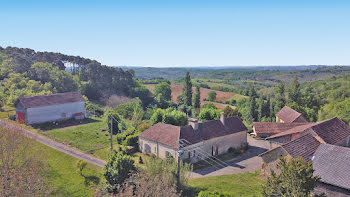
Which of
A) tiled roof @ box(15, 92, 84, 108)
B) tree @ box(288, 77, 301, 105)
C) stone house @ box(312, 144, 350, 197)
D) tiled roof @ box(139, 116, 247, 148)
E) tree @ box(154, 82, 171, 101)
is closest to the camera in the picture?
stone house @ box(312, 144, 350, 197)

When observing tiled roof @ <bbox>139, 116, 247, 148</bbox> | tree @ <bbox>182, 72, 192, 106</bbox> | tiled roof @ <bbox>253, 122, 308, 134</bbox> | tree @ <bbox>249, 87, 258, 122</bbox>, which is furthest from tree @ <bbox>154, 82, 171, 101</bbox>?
tiled roof @ <bbox>139, 116, 247, 148</bbox>

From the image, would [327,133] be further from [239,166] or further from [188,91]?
[188,91]

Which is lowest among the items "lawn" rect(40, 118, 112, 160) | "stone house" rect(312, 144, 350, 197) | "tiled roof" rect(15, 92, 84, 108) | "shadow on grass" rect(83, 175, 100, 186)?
"shadow on grass" rect(83, 175, 100, 186)

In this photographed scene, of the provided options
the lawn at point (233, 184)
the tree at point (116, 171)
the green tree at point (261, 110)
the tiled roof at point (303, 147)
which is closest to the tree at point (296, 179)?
the lawn at point (233, 184)

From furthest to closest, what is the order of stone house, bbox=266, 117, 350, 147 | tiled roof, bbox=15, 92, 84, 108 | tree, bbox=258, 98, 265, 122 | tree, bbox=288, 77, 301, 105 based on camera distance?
tree, bbox=288, 77, 301, 105 < tree, bbox=258, 98, 265, 122 < tiled roof, bbox=15, 92, 84, 108 < stone house, bbox=266, 117, 350, 147

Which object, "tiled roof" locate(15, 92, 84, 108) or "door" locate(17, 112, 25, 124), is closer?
"door" locate(17, 112, 25, 124)

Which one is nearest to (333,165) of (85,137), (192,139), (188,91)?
(192,139)

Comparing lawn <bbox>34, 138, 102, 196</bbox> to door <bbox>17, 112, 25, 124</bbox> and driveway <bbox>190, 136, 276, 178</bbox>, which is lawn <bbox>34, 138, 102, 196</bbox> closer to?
driveway <bbox>190, 136, 276, 178</bbox>

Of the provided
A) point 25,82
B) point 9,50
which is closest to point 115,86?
point 25,82
